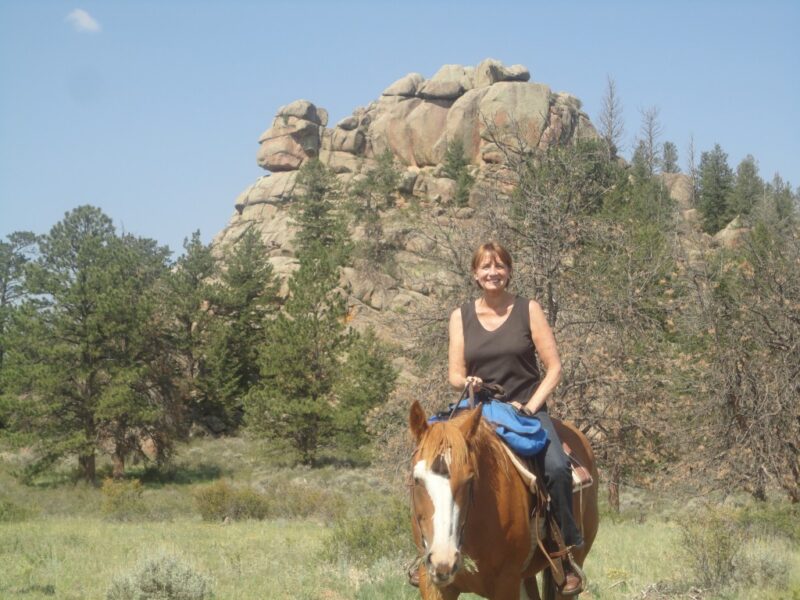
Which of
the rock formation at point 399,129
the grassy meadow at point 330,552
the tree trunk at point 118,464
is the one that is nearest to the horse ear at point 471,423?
the grassy meadow at point 330,552

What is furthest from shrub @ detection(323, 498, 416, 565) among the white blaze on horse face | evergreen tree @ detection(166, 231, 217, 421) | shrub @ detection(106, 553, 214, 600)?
evergreen tree @ detection(166, 231, 217, 421)

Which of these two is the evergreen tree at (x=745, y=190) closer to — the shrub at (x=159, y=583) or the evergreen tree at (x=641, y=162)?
the evergreen tree at (x=641, y=162)

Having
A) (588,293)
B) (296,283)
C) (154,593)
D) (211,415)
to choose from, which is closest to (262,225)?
(211,415)

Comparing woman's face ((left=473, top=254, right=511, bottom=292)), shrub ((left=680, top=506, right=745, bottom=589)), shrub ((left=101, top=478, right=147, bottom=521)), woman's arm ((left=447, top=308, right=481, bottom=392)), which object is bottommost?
shrub ((left=101, top=478, right=147, bottom=521))

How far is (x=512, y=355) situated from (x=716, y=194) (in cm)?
6246

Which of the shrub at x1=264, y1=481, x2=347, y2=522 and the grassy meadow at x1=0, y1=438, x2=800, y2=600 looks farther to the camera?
the shrub at x1=264, y1=481, x2=347, y2=522

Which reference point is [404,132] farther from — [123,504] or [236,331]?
[123,504]

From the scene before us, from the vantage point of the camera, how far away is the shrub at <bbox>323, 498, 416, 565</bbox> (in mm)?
10430

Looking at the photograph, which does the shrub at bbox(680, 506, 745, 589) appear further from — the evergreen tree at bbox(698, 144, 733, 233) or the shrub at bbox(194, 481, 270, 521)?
the evergreen tree at bbox(698, 144, 733, 233)

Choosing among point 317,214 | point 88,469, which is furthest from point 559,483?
point 317,214

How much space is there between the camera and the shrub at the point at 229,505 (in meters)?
20.3

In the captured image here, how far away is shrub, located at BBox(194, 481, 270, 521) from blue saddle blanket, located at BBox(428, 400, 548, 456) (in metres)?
16.8

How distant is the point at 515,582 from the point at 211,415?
4260 centimetres

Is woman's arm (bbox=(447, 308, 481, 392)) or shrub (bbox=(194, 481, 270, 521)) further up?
woman's arm (bbox=(447, 308, 481, 392))
